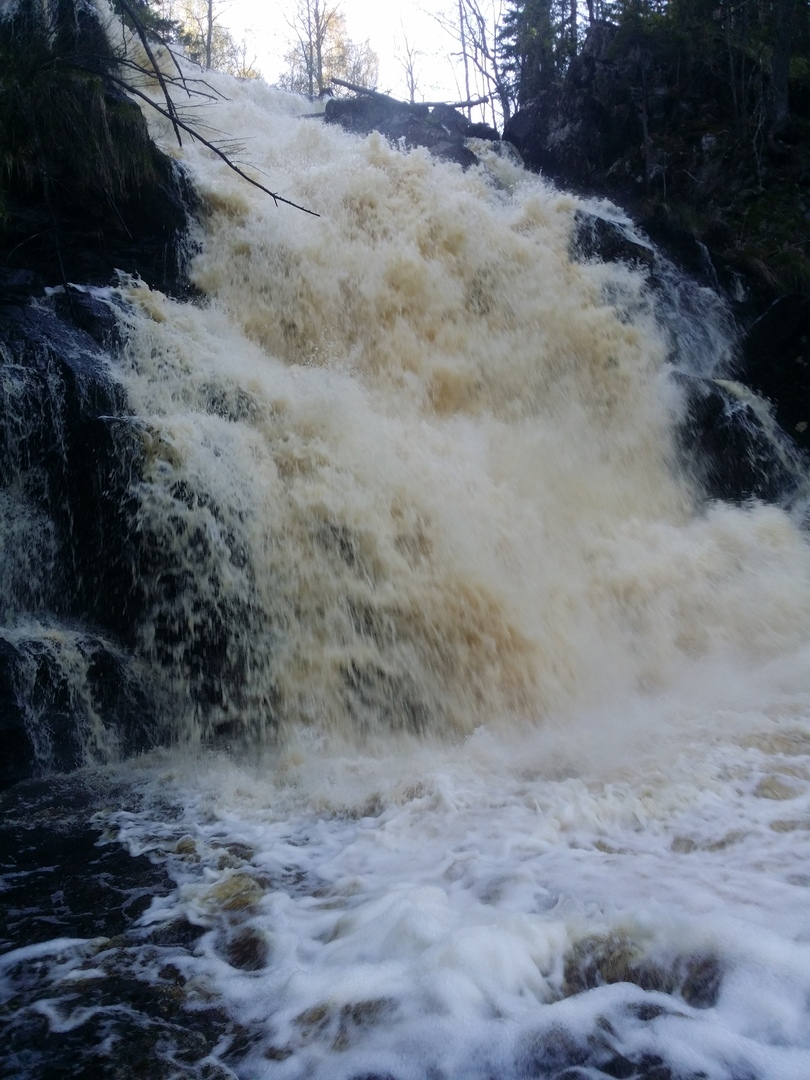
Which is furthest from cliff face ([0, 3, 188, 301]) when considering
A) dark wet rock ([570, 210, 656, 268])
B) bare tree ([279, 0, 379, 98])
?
bare tree ([279, 0, 379, 98])

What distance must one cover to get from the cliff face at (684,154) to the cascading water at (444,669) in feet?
8.33

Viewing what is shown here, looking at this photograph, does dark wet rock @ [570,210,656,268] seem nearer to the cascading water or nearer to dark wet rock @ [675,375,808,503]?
the cascading water

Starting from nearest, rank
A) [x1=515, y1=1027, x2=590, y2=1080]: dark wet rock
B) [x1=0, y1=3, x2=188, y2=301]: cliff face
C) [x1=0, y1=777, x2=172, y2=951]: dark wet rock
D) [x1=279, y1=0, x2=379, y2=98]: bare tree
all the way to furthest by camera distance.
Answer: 1. [x1=515, y1=1027, x2=590, y2=1080]: dark wet rock
2. [x1=0, y1=777, x2=172, y2=951]: dark wet rock
3. [x1=0, y1=3, x2=188, y2=301]: cliff face
4. [x1=279, y1=0, x2=379, y2=98]: bare tree

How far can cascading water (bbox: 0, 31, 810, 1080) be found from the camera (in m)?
2.21

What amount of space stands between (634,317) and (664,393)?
143cm

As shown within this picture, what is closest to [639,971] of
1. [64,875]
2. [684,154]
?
[64,875]

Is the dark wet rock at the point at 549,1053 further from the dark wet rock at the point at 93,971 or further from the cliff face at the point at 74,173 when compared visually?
the cliff face at the point at 74,173

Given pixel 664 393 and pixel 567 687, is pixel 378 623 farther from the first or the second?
pixel 664 393

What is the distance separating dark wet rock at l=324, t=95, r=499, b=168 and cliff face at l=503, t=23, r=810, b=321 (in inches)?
50.4

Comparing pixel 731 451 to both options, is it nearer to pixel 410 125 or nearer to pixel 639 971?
pixel 639 971

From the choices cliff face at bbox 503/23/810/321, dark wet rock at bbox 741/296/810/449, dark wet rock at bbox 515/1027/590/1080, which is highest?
cliff face at bbox 503/23/810/321

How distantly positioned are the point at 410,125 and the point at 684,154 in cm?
519

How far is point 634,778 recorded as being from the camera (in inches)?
151

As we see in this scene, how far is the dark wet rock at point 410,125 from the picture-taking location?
516 inches
